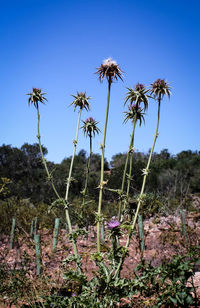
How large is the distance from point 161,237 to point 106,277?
5785 millimetres

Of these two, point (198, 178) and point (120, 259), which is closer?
point (120, 259)

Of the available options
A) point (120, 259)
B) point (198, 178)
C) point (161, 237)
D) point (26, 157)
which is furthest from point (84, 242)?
point (26, 157)

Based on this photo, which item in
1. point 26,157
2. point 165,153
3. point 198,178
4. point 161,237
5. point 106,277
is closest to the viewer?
point 106,277

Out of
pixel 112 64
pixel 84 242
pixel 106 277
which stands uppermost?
pixel 112 64

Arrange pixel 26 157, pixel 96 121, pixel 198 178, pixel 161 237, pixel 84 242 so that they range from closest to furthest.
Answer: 1. pixel 96 121
2. pixel 161 237
3. pixel 84 242
4. pixel 198 178
5. pixel 26 157

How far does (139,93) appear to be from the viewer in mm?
4168

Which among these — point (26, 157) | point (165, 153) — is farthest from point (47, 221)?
point (165, 153)

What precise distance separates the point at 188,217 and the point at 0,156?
22589 mm

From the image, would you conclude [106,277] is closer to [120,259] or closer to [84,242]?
[120,259]

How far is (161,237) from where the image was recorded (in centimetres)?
882

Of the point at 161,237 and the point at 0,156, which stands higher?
the point at 0,156

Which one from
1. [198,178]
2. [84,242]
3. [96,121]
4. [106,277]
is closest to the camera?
[106,277]

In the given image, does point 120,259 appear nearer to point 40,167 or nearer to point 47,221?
point 47,221

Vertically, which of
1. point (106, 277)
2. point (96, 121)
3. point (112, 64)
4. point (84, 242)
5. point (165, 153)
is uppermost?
point (165, 153)
